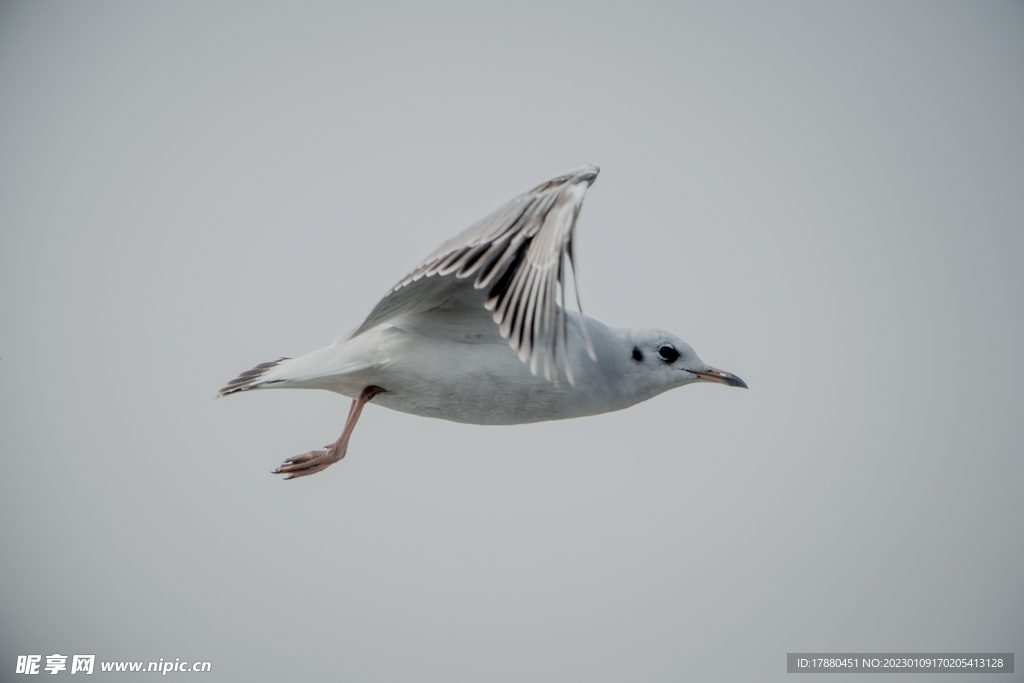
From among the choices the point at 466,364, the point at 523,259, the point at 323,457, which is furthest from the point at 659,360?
the point at 323,457

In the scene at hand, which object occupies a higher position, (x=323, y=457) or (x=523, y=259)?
(x=523, y=259)

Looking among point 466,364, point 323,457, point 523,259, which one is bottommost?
point 323,457

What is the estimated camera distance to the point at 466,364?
8.95 feet

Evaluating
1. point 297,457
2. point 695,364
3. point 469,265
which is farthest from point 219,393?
point 695,364

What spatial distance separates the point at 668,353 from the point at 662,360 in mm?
28

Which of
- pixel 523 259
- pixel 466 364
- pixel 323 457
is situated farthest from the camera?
pixel 323 457

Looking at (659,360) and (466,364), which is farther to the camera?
(659,360)

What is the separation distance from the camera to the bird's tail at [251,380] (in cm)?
286

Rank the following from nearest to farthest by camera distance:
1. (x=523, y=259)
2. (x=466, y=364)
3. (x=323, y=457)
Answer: (x=523, y=259), (x=466, y=364), (x=323, y=457)

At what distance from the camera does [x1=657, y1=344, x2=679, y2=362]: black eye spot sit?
2.94 m

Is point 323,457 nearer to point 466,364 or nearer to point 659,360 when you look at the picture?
point 466,364

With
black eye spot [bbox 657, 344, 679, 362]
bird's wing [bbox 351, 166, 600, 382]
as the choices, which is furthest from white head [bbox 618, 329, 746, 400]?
bird's wing [bbox 351, 166, 600, 382]

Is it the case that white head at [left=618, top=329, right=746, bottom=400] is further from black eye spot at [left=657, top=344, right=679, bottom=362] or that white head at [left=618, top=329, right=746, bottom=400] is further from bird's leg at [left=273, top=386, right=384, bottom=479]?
bird's leg at [left=273, top=386, right=384, bottom=479]

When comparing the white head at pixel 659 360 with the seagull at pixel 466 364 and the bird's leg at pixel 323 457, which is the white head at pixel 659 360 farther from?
the bird's leg at pixel 323 457
